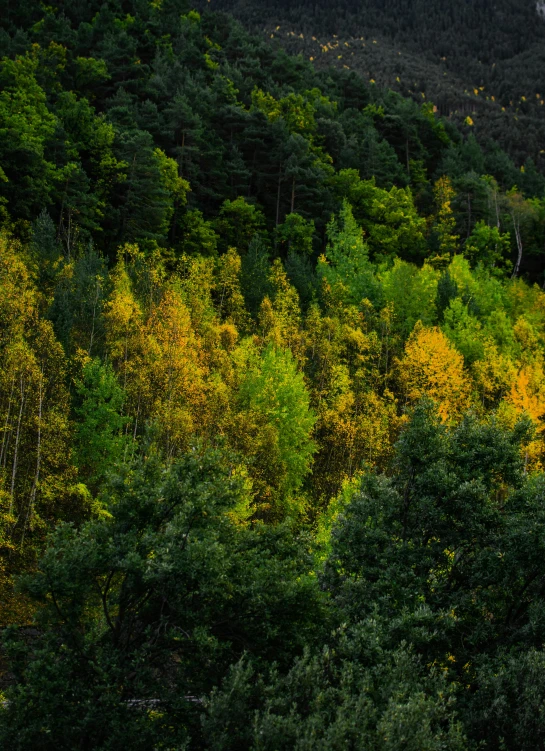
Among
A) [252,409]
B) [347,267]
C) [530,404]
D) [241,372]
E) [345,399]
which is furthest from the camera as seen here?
[347,267]

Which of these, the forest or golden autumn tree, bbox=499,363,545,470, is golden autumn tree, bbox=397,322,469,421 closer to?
the forest

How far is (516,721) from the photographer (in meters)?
14.3

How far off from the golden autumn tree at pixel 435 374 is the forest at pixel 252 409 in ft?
0.77

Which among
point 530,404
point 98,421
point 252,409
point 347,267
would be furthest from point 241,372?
point 347,267

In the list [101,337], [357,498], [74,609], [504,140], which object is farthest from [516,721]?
[504,140]

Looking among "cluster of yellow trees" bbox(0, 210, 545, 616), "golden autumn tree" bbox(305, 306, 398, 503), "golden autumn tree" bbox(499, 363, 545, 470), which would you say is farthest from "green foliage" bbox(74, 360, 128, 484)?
"golden autumn tree" bbox(499, 363, 545, 470)

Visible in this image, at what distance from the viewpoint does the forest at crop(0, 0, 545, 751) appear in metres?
14.2

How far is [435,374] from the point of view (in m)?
47.8

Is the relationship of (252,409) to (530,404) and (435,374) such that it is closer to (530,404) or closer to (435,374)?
(435,374)

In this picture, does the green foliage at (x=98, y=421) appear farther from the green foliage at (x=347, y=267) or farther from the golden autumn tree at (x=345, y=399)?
the green foliage at (x=347, y=267)

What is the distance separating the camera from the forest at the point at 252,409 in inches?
558

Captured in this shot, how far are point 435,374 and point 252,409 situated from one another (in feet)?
52.3

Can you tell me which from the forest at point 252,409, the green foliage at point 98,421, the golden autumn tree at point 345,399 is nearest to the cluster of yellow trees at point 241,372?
the golden autumn tree at point 345,399

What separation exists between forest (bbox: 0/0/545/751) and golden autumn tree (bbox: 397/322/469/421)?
236 millimetres
